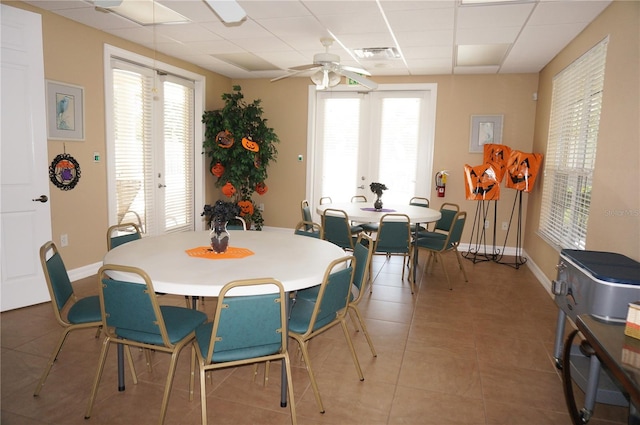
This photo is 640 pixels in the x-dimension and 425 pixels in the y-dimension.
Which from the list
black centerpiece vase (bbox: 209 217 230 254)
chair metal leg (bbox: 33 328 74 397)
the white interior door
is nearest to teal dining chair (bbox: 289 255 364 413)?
black centerpiece vase (bbox: 209 217 230 254)

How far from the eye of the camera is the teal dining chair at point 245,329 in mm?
1820

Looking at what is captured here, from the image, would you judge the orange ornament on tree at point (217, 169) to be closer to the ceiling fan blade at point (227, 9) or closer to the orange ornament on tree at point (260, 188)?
the orange ornament on tree at point (260, 188)

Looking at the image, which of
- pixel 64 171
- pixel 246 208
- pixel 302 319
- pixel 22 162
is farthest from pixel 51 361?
pixel 246 208

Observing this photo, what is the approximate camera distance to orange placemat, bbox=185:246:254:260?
2.49 meters

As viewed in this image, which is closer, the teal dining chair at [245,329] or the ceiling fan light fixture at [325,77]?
the teal dining chair at [245,329]

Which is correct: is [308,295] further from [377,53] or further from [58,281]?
[377,53]

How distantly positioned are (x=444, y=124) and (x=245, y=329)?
16.9 feet

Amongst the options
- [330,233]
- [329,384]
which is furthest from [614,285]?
[330,233]

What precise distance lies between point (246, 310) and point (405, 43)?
12.3 ft

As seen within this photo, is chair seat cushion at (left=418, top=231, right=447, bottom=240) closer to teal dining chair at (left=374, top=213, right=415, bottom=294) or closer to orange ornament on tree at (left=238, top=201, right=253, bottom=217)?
teal dining chair at (left=374, top=213, right=415, bottom=294)

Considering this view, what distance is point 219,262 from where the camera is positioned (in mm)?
2373

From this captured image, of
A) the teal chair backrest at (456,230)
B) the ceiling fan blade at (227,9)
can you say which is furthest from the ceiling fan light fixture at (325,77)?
the teal chair backrest at (456,230)

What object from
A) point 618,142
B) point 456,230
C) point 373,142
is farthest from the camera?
point 373,142

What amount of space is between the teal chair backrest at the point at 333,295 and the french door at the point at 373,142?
4.41 meters
